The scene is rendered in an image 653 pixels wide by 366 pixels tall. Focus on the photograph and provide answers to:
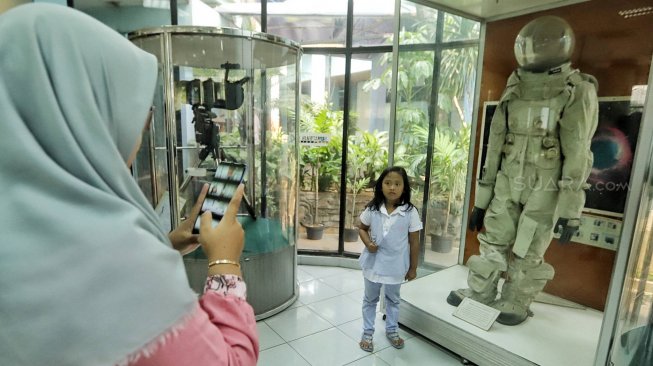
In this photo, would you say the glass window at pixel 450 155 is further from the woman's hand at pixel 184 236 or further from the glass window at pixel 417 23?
the woman's hand at pixel 184 236

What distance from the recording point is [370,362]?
2338mm

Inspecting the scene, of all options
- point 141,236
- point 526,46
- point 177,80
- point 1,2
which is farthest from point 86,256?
point 1,2

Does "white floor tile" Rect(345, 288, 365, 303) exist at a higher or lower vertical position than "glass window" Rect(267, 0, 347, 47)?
lower

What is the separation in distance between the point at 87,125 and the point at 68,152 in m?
0.05

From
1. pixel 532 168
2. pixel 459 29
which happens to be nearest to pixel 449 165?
pixel 532 168

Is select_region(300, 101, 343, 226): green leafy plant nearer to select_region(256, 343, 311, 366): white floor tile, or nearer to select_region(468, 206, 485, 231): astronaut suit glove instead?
select_region(468, 206, 485, 231): astronaut suit glove

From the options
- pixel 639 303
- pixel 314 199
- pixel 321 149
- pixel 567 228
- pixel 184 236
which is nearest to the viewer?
pixel 184 236

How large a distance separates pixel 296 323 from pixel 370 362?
27.9 inches

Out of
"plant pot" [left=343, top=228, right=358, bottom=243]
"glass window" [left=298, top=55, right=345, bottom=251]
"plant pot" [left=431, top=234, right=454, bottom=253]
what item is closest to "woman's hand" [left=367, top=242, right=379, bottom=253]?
"plant pot" [left=431, top=234, right=454, bottom=253]

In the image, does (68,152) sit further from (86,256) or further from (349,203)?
(349,203)

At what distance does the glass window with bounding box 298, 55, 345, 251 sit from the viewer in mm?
4027

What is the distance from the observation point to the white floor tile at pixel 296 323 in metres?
2.68

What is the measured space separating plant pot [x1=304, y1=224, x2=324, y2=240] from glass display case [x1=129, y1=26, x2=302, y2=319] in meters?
1.53

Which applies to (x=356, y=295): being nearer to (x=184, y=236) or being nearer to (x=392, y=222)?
(x=392, y=222)
